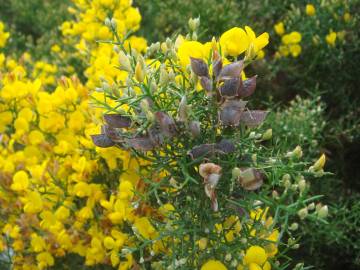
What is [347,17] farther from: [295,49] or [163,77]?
[163,77]

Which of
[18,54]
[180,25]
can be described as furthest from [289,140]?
[18,54]

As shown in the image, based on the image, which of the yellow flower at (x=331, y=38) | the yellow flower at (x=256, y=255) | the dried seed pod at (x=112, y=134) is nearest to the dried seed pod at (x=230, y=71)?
the dried seed pod at (x=112, y=134)

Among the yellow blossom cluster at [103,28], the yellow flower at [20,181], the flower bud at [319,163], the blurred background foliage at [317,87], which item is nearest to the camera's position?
the flower bud at [319,163]

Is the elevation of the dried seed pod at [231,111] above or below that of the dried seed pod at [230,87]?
below

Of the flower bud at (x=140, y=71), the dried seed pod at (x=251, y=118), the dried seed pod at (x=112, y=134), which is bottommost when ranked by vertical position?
the dried seed pod at (x=112, y=134)

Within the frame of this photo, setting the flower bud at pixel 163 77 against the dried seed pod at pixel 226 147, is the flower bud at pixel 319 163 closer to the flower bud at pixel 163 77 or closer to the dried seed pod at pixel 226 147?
the dried seed pod at pixel 226 147

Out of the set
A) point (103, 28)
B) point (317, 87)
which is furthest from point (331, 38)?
point (103, 28)
